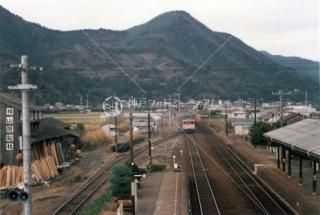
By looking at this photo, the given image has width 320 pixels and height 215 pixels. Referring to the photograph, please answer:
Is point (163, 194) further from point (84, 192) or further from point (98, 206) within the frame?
point (84, 192)

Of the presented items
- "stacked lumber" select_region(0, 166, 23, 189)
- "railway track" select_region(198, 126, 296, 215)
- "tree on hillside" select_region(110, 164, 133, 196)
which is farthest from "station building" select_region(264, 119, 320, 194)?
"stacked lumber" select_region(0, 166, 23, 189)

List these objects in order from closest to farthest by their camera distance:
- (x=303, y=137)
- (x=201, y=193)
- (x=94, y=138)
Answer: (x=201, y=193), (x=303, y=137), (x=94, y=138)

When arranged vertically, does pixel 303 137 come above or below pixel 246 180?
above

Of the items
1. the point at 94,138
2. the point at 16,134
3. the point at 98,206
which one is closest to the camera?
the point at 98,206

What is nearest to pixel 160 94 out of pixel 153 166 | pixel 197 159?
pixel 197 159

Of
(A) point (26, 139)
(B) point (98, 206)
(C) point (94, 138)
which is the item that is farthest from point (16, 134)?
(A) point (26, 139)

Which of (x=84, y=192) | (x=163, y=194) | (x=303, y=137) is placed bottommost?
(x=84, y=192)

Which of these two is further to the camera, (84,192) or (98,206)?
(84,192)

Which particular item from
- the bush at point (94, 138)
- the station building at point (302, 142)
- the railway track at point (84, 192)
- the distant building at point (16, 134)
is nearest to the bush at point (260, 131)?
the station building at point (302, 142)
